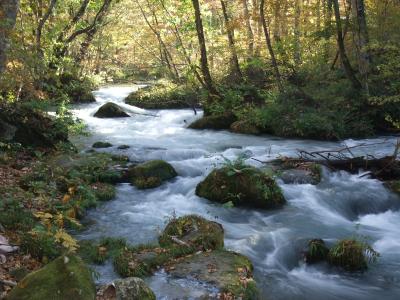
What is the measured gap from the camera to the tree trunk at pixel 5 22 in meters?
7.96

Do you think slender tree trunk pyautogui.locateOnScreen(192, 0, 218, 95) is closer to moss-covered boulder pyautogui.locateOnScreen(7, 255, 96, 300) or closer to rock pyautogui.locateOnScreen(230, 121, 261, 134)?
rock pyautogui.locateOnScreen(230, 121, 261, 134)

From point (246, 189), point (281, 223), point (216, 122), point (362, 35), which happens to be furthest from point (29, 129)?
point (362, 35)

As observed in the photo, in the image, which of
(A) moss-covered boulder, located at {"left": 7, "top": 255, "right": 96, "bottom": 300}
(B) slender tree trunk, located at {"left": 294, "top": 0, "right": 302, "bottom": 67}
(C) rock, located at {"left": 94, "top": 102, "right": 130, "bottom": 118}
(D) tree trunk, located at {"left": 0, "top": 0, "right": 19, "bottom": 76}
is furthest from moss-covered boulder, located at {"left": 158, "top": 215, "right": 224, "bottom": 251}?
(C) rock, located at {"left": 94, "top": 102, "right": 130, "bottom": 118}

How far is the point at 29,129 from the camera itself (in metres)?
11.4

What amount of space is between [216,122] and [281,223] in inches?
394

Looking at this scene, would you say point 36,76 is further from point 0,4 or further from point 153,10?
point 153,10

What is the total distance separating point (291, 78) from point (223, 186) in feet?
37.7

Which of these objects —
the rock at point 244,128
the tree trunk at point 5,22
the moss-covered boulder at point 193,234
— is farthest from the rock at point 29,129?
the rock at point 244,128

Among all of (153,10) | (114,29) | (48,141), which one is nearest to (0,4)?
(48,141)

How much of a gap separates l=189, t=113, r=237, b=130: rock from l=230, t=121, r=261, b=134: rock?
57 centimetres

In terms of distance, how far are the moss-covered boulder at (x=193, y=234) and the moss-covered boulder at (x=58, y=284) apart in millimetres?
2392

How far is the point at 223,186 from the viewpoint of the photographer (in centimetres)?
908

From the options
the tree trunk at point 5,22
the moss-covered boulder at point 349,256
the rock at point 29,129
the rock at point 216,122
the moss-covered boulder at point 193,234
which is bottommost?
the moss-covered boulder at point 349,256

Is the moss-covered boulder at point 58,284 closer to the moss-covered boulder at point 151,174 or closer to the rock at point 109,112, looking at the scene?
the moss-covered boulder at point 151,174
